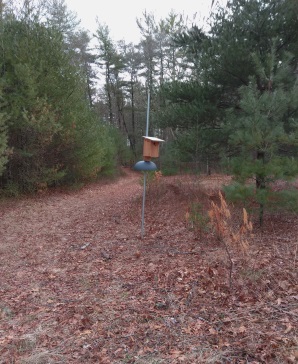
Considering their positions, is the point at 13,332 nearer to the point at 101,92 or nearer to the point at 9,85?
the point at 9,85

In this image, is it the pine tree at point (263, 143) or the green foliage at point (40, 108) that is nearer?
the pine tree at point (263, 143)

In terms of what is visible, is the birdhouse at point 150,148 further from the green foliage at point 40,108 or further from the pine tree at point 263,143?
the green foliage at point 40,108

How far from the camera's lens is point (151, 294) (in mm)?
3947

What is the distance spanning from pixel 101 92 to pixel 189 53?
2072 centimetres

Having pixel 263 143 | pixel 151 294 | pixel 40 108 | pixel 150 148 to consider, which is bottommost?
pixel 151 294

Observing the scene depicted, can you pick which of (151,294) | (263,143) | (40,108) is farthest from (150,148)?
(40,108)

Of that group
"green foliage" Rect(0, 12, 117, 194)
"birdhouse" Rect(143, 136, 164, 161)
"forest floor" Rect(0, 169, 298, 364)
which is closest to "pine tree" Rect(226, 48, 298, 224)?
"forest floor" Rect(0, 169, 298, 364)

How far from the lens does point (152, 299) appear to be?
150 inches

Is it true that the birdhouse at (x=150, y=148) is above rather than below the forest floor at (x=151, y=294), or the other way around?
above

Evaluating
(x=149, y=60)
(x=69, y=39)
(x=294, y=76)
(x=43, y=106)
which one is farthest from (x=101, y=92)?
(x=294, y=76)

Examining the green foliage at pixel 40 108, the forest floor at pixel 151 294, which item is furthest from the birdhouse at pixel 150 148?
the green foliage at pixel 40 108

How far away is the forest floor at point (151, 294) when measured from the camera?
2.83 metres

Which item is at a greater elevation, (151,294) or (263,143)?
(263,143)

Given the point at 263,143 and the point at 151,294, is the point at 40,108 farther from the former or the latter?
the point at 151,294
